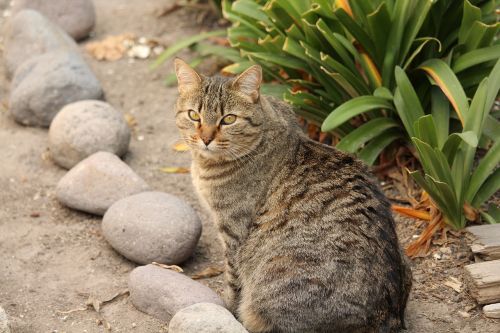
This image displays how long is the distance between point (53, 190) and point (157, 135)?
1156 millimetres

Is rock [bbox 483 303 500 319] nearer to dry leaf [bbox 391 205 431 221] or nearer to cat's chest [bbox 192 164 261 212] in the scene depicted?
dry leaf [bbox 391 205 431 221]

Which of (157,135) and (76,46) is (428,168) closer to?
(157,135)

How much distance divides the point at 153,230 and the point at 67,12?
12.8 ft

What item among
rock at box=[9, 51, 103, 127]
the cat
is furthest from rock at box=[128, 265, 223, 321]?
rock at box=[9, 51, 103, 127]

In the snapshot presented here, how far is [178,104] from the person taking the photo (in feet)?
14.9

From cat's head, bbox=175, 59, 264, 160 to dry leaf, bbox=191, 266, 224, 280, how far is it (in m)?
0.90

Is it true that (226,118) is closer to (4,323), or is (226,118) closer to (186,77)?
(186,77)

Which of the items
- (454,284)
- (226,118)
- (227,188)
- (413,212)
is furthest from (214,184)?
(454,284)

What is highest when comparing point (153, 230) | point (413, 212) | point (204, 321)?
point (204, 321)

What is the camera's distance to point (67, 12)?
26.0ft

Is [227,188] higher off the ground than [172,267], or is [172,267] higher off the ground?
[227,188]

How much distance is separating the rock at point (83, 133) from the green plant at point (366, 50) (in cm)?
127

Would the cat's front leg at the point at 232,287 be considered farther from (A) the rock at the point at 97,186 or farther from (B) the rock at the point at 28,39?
(B) the rock at the point at 28,39

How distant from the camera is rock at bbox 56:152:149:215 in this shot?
17.7 ft
